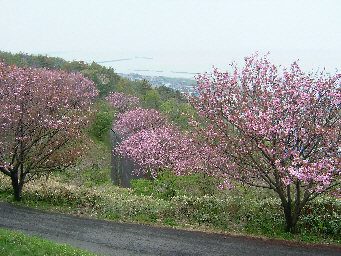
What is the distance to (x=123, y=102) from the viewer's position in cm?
4731

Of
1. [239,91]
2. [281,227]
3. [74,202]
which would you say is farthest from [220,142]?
[74,202]

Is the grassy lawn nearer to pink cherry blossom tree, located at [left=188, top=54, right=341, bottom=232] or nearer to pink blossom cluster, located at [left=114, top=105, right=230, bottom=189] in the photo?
pink cherry blossom tree, located at [left=188, top=54, right=341, bottom=232]

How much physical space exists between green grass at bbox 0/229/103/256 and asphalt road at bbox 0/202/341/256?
4.66ft

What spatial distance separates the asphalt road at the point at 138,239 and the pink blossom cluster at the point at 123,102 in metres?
34.8

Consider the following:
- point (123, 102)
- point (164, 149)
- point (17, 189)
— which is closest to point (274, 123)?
point (17, 189)

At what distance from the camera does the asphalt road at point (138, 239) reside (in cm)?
991

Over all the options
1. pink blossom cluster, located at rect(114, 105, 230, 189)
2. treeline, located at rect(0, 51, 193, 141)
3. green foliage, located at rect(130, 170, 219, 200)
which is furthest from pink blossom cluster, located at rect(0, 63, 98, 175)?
treeline, located at rect(0, 51, 193, 141)

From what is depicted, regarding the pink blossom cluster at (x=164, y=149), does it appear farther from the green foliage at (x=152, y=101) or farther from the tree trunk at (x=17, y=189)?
the green foliage at (x=152, y=101)

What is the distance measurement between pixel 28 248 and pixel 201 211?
701 cm

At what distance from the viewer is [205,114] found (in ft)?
37.2

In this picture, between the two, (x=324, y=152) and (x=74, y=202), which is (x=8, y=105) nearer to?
(x=74, y=202)

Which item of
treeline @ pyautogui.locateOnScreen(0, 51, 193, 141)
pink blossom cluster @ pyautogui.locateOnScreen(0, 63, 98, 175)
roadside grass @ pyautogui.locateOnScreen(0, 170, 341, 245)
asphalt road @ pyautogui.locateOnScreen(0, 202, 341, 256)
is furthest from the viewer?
treeline @ pyautogui.locateOnScreen(0, 51, 193, 141)

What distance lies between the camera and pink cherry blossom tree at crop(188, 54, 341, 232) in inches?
373

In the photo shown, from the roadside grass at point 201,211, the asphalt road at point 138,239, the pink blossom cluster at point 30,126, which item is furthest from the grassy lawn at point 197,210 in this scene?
the pink blossom cluster at point 30,126
